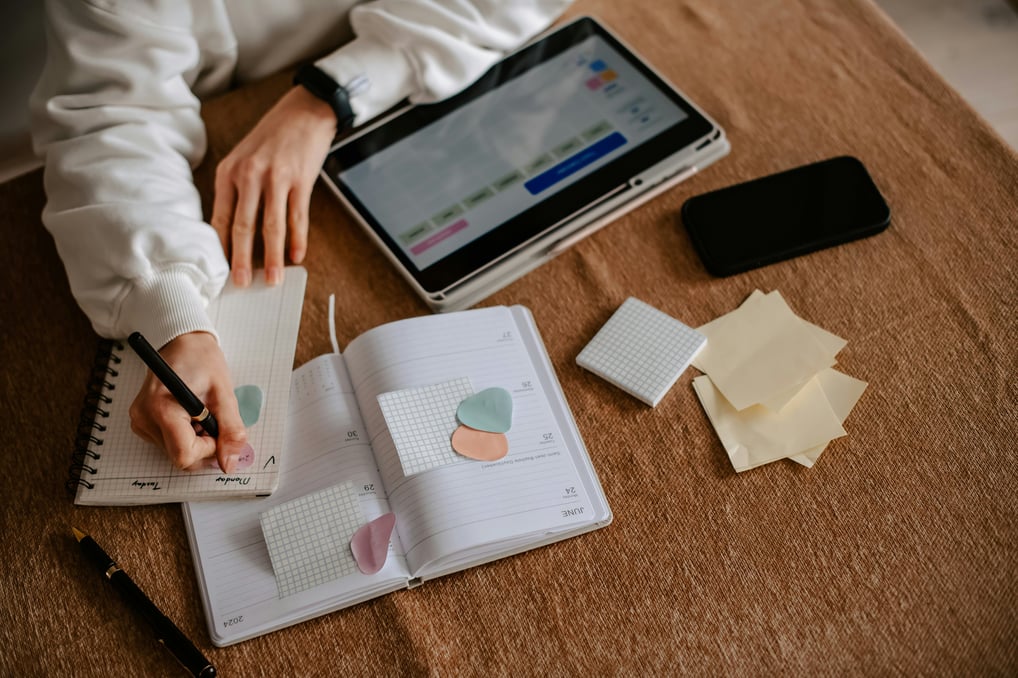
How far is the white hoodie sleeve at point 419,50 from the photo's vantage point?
0.93 metres

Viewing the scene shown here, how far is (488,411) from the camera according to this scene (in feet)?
2.46

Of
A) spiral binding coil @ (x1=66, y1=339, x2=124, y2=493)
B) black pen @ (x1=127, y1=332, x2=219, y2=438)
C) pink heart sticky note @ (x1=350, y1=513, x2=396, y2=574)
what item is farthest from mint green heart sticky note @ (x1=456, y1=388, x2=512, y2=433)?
spiral binding coil @ (x1=66, y1=339, x2=124, y2=493)

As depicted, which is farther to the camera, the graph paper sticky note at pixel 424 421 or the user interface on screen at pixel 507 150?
the user interface on screen at pixel 507 150

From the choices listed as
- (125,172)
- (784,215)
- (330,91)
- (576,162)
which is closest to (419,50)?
(330,91)

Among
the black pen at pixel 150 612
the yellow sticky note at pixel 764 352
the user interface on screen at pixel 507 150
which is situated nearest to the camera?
the black pen at pixel 150 612

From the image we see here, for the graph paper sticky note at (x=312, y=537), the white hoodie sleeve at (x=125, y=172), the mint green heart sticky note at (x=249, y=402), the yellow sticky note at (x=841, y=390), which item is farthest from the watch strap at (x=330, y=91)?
the yellow sticky note at (x=841, y=390)

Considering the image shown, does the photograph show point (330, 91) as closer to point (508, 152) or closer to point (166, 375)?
point (508, 152)

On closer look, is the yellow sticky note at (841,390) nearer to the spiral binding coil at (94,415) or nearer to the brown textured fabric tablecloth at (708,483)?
the brown textured fabric tablecloth at (708,483)

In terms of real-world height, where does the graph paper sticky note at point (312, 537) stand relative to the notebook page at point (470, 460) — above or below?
below

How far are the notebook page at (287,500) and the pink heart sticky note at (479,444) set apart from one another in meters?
0.08

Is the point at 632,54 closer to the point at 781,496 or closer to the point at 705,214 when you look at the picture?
the point at 705,214

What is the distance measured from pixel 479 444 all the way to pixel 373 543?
13 cm

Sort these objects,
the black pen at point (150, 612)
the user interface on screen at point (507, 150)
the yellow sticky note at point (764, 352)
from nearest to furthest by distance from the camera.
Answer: the black pen at point (150, 612)
the yellow sticky note at point (764, 352)
the user interface on screen at point (507, 150)

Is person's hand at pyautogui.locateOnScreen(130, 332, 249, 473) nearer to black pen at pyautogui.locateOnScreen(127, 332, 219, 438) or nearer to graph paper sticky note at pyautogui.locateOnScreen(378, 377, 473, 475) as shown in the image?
black pen at pyautogui.locateOnScreen(127, 332, 219, 438)
